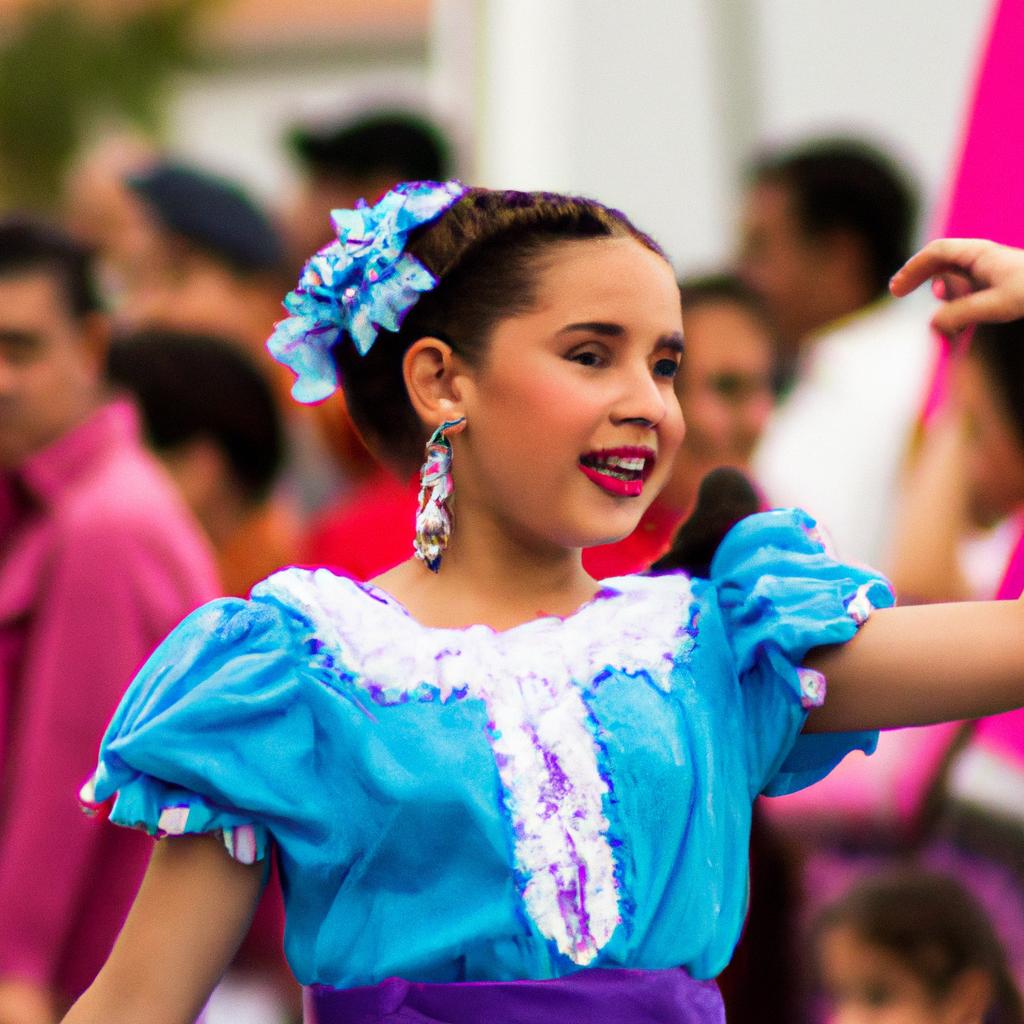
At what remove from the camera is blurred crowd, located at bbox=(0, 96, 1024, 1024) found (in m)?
3.48

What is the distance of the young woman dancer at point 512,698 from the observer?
214 cm

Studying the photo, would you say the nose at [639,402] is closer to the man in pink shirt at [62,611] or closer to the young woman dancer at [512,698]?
the young woman dancer at [512,698]

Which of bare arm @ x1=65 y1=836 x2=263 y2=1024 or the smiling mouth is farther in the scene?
the smiling mouth

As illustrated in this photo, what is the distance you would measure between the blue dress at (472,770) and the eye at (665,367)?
26cm

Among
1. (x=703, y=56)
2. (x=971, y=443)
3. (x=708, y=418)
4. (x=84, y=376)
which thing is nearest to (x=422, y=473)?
(x=971, y=443)

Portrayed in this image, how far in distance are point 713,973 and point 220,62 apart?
24.7 m

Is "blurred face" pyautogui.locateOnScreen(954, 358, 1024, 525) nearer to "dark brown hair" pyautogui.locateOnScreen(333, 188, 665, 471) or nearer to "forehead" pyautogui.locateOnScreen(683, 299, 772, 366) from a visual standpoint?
"dark brown hair" pyautogui.locateOnScreen(333, 188, 665, 471)

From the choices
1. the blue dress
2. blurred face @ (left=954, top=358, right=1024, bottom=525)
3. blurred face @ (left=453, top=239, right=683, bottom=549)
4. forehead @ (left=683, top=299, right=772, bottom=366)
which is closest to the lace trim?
the blue dress

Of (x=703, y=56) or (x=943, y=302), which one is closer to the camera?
(x=943, y=302)

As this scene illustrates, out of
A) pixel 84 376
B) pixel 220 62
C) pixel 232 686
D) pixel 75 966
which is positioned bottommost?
pixel 220 62

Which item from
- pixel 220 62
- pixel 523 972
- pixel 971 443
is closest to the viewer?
pixel 523 972

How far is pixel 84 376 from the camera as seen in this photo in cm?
426

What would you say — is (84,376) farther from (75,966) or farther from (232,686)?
(232,686)

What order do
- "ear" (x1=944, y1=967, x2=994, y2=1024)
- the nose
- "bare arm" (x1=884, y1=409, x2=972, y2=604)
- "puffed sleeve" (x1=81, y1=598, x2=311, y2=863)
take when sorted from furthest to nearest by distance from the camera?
"bare arm" (x1=884, y1=409, x2=972, y2=604) → "ear" (x1=944, y1=967, x2=994, y2=1024) → the nose → "puffed sleeve" (x1=81, y1=598, x2=311, y2=863)
